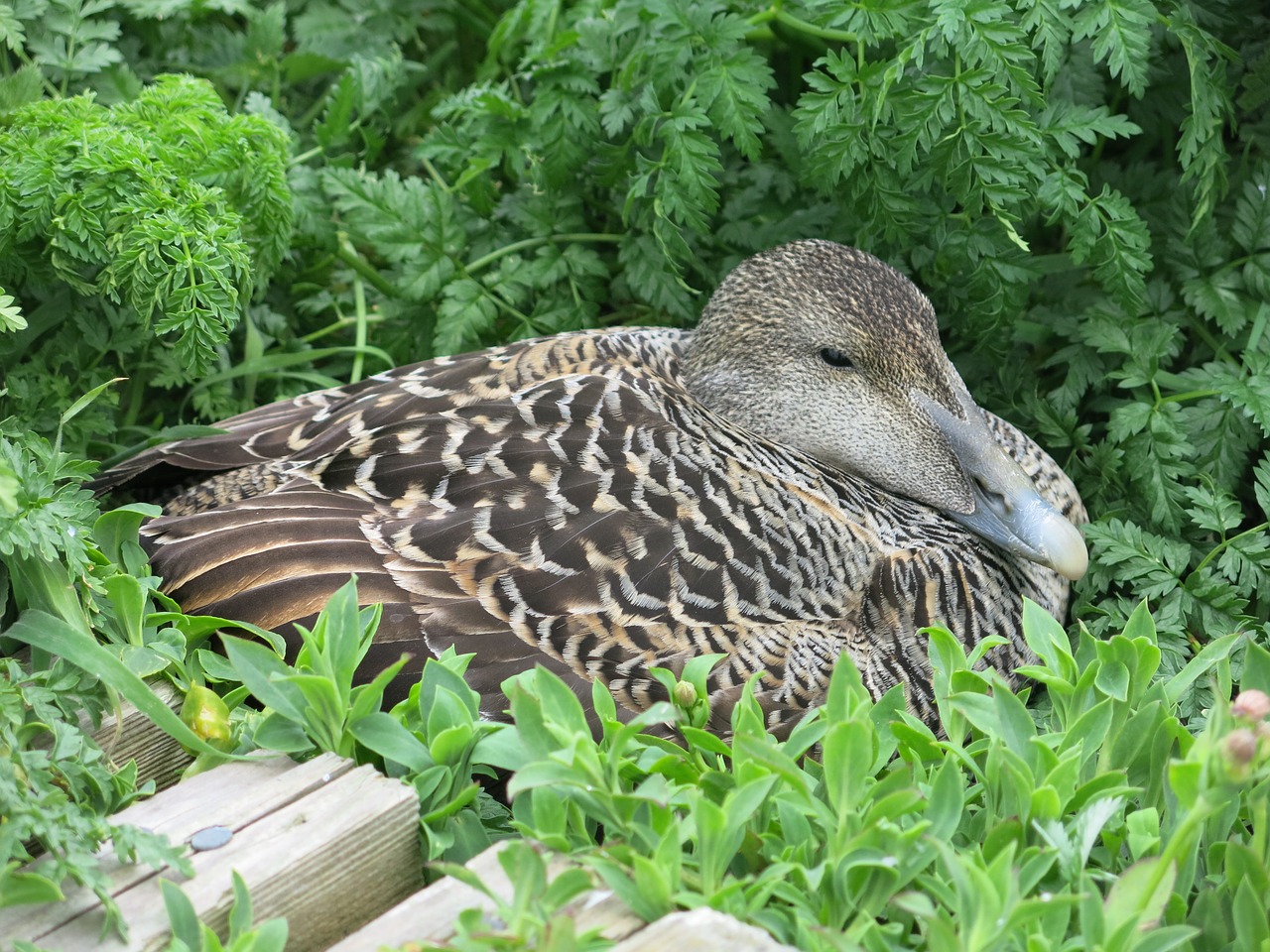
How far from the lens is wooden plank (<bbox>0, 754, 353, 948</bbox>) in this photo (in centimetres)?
168

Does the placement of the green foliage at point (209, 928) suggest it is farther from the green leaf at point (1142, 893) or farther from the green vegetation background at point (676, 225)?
the green leaf at point (1142, 893)

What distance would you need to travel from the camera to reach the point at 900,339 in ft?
8.98

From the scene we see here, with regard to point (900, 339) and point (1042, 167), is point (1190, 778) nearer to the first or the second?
point (900, 339)

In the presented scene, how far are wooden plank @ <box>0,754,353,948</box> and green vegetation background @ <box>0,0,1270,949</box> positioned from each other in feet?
0.74

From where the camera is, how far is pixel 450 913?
1.58 meters

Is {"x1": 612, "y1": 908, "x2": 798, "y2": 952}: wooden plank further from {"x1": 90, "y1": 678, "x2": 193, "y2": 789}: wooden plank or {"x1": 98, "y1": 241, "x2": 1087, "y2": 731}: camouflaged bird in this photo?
{"x1": 90, "y1": 678, "x2": 193, "y2": 789}: wooden plank

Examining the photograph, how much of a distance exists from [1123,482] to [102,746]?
2.33m

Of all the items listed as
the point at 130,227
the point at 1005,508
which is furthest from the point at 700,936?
the point at 130,227

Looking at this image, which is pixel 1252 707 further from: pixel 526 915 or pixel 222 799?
pixel 222 799

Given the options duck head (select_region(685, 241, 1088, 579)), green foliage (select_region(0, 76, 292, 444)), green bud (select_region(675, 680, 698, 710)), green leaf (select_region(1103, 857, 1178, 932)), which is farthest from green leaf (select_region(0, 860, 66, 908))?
duck head (select_region(685, 241, 1088, 579))

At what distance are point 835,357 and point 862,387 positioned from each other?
0.29 ft

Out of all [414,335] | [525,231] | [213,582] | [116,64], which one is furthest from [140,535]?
[116,64]

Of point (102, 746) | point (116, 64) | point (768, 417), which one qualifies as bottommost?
point (102, 746)

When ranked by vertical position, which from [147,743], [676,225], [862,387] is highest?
[676,225]
